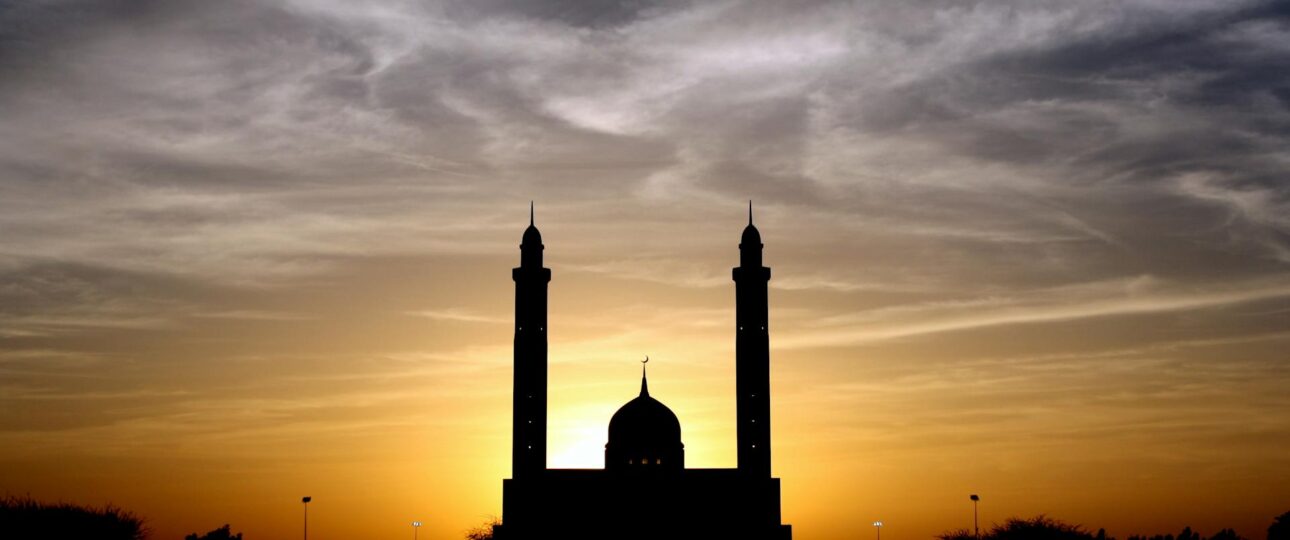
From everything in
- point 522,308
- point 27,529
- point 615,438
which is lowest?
point 27,529

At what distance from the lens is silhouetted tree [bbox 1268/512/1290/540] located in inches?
3578

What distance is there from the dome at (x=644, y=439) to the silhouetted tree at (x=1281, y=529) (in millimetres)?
47045

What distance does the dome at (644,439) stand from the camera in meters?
126

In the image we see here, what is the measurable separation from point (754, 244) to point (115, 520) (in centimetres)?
5936

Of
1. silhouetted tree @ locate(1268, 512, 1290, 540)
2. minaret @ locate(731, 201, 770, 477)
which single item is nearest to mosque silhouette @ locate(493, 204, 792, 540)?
minaret @ locate(731, 201, 770, 477)

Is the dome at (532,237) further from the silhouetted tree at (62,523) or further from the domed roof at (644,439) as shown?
the silhouetted tree at (62,523)

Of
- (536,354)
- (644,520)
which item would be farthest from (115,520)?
(644,520)

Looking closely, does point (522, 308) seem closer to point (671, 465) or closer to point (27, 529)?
point (671, 465)

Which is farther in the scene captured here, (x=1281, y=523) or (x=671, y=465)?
(x=671, y=465)

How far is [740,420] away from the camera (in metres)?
118

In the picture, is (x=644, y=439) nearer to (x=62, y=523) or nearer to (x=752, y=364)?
(x=752, y=364)

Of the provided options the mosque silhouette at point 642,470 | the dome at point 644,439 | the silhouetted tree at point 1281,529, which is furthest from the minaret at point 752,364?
the silhouetted tree at point 1281,529

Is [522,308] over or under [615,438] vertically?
over

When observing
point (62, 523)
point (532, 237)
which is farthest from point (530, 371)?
point (62, 523)
